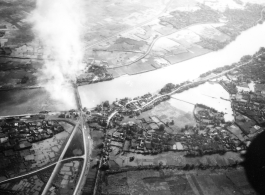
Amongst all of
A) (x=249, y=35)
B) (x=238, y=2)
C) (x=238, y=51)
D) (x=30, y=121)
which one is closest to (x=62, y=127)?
(x=30, y=121)

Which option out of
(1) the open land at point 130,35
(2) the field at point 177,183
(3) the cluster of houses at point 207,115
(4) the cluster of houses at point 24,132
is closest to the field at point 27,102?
(1) the open land at point 130,35

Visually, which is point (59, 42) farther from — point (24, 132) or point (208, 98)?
point (208, 98)

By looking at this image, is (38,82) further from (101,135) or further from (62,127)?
(101,135)

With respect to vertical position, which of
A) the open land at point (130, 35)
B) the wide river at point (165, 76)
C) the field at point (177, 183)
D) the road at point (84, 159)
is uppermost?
the open land at point (130, 35)

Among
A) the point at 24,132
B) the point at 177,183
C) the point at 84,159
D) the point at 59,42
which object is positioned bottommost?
the point at 177,183

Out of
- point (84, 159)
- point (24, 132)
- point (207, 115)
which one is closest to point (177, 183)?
point (84, 159)

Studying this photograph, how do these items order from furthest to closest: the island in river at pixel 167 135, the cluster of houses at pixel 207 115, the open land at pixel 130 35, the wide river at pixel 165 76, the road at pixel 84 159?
the open land at pixel 130 35 < the wide river at pixel 165 76 < the cluster of houses at pixel 207 115 < the island in river at pixel 167 135 < the road at pixel 84 159

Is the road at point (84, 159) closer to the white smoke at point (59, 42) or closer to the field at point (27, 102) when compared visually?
the field at point (27, 102)
